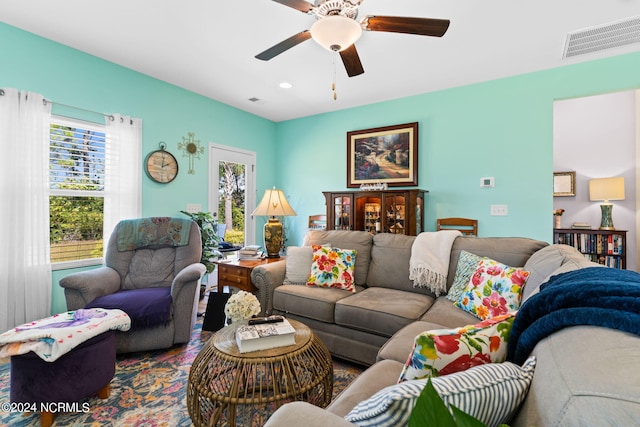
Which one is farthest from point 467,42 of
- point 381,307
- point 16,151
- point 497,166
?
point 16,151

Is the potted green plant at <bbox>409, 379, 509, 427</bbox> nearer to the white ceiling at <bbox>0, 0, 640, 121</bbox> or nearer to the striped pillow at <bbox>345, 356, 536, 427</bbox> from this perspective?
the striped pillow at <bbox>345, 356, 536, 427</bbox>

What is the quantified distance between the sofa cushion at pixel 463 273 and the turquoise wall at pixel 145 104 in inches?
128

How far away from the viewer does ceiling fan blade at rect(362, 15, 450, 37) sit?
1800mm

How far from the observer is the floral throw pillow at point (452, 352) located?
0.80m

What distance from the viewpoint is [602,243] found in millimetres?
3900

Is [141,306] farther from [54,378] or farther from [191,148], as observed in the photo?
[191,148]

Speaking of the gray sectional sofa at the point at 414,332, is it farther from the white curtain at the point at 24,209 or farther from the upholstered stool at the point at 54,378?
the white curtain at the point at 24,209

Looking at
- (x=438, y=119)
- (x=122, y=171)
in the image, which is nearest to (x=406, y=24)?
(x=438, y=119)

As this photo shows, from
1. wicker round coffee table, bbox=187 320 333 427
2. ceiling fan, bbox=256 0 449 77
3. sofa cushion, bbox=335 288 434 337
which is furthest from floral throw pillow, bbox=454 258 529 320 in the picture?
ceiling fan, bbox=256 0 449 77

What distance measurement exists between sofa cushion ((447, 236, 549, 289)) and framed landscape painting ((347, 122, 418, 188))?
1.77 meters

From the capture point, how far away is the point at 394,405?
1.95 feet

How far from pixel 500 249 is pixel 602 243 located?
2.95 metres

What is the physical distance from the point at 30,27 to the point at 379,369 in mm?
3753

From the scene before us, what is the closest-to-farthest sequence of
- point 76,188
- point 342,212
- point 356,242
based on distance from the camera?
point 356,242
point 76,188
point 342,212
